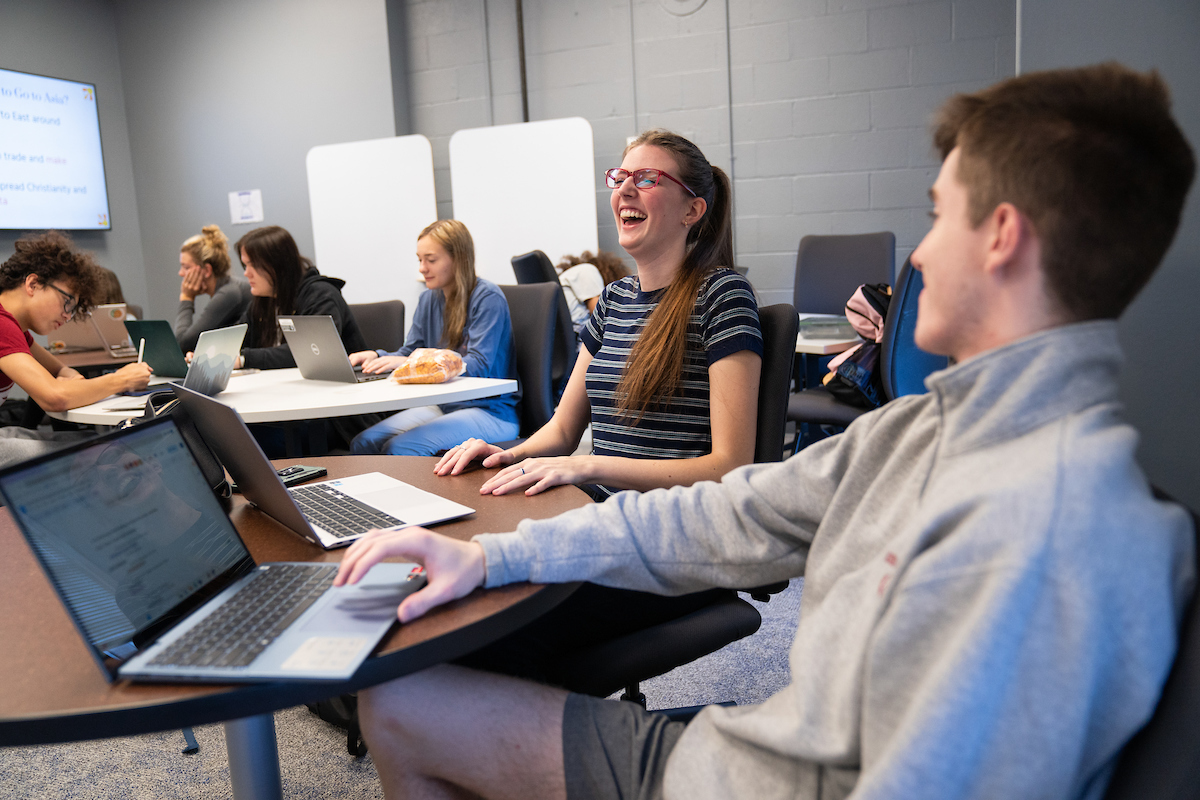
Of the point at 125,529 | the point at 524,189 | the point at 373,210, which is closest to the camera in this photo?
the point at 125,529

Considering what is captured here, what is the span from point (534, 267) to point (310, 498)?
282 cm

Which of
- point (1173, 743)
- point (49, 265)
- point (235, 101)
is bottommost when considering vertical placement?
point (1173, 743)

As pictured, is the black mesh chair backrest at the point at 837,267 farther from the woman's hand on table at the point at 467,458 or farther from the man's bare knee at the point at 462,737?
the man's bare knee at the point at 462,737

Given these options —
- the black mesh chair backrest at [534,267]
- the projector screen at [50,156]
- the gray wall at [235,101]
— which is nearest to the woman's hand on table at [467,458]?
the black mesh chair backrest at [534,267]

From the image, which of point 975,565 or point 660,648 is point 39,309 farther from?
point 975,565

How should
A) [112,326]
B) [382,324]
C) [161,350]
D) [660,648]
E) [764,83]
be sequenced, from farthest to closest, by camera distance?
[764,83]
[112,326]
[382,324]
[161,350]
[660,648]

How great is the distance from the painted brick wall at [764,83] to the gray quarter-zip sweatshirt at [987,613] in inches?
164

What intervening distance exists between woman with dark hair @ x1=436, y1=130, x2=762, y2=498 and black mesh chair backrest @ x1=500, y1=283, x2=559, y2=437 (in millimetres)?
905

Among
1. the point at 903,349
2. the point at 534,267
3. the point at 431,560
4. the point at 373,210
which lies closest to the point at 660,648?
the point at 431,560

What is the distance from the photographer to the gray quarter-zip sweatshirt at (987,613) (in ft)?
1.80

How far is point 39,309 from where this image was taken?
2723mm

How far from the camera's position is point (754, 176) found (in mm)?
4820

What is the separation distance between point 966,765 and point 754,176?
460 cm

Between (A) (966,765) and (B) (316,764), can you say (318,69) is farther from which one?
(A) (966,765)
